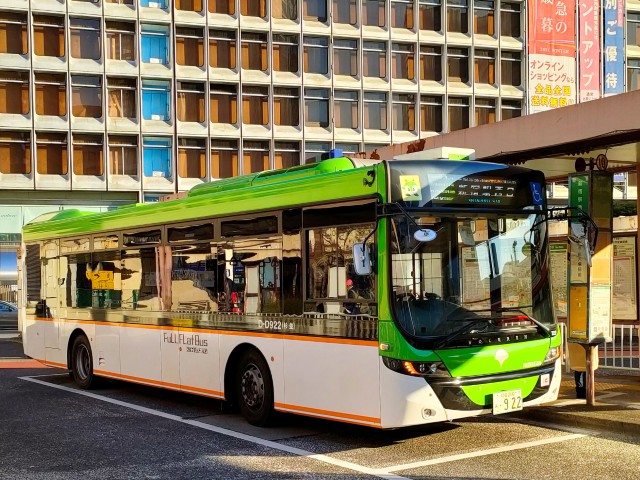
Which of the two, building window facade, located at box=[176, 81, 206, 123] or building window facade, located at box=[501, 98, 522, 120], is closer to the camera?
building window facade, located at box=[176, 81, 206, 123]

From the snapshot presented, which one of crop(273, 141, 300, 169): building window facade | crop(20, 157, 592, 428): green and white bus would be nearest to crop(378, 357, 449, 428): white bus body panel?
crop(20, 157, 592, 428): green and white bus

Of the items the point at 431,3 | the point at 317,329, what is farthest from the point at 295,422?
the point at 431,3

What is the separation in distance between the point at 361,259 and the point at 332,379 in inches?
54.0

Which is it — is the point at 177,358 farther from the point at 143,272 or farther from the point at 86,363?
the point at 86,363

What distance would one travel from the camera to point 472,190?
30.5 feet

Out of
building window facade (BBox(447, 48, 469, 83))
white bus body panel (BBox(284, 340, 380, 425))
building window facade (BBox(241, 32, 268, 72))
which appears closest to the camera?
white bus body panel (BBox(284, 340, 380, 425))

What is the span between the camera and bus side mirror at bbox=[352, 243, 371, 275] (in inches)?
348

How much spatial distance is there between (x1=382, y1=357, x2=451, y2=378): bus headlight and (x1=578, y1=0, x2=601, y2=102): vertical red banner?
4037cm

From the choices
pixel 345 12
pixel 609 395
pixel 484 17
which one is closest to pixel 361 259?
pixel 609 395

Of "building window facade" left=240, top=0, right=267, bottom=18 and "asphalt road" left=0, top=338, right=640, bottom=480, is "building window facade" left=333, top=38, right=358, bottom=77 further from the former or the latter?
"asphalt road" left=0, top=338, right=640, bottom=480

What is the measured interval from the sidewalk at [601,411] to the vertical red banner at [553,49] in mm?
37610

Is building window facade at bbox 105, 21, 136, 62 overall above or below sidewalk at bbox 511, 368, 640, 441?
above

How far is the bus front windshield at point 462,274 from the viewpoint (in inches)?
345

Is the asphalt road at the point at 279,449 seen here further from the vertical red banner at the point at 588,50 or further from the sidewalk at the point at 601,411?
the vertical red banner at the point at 588,50
